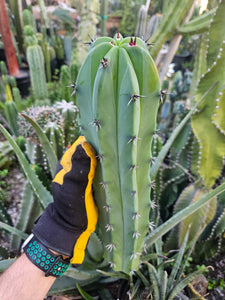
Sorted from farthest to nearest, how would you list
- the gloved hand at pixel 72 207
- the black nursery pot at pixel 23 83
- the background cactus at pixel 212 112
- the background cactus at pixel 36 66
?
the black nursery pot at pixel 23 83, the background cactus at pixel 36 66, the background cactus at pixel 212 112, the gloved hand at pixel 72 207

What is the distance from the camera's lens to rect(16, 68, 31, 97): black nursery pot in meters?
2.77

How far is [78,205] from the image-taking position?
652 mm

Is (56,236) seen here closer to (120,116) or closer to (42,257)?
(42,257)

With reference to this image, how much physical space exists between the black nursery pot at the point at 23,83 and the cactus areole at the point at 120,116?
2.51 meters

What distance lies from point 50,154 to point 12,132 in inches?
41.9

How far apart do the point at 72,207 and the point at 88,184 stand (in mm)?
79

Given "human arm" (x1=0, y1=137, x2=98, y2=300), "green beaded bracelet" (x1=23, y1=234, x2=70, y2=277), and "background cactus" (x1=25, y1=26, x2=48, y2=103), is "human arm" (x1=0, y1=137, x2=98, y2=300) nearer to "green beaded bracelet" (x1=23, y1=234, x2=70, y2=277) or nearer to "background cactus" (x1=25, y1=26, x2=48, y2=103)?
"green beaded bracelet" (x1=23, y1=234, x2=70, y2=277)

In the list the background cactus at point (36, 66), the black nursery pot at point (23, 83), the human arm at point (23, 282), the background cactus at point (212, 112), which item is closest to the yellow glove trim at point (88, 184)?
the human arm at point (23, 282)

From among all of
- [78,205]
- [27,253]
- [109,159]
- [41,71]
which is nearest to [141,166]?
[109,159]

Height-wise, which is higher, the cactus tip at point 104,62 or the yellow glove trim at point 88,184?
the cactus tip at point 104,62

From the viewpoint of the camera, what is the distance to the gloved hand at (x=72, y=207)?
24.3 inches

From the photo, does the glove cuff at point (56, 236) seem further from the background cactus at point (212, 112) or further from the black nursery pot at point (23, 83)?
the black nursery pot at point (23, 83)

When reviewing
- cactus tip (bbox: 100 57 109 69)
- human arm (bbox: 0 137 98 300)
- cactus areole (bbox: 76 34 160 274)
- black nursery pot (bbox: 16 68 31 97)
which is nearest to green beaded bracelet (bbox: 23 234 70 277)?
human arm (bbox: 0 137 98 300)

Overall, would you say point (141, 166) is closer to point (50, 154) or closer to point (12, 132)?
point (50, 154)
